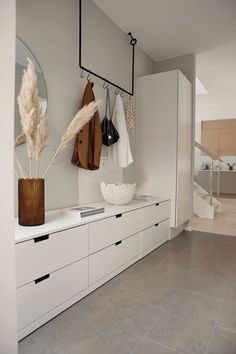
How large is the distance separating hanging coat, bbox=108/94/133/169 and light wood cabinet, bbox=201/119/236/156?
5.55 meters

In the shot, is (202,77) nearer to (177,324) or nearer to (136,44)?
(136,44)

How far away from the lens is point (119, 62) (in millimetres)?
2736

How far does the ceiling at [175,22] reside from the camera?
7.55 ft

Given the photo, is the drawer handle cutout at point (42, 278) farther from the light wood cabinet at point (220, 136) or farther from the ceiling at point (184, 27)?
the light wood cabinet at point (220, 136)

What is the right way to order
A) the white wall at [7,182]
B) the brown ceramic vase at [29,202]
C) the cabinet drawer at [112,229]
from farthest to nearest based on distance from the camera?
the cabinet drawer at [112,229], the brown ceramic vase at [29,202], the white wall at [7,182]

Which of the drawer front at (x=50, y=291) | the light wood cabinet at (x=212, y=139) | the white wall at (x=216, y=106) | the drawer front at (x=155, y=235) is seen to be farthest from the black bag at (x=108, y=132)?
the light wood cabinet at (x=212, y=139)

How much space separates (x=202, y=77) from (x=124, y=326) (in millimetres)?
4142

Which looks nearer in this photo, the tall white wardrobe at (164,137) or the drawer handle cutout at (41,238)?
the drawer handle cutout at (41,238)

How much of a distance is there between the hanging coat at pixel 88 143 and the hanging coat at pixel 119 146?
388mm

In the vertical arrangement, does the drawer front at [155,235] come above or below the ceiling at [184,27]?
below

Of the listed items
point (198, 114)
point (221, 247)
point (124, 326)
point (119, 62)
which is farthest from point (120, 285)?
point (198, 114)

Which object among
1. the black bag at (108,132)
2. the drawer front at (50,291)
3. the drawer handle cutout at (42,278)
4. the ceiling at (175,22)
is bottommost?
the drawer front at (50,291)

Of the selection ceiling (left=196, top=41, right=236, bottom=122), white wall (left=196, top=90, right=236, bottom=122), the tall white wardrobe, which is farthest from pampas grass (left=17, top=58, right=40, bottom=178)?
white wall (left=196, top=90, right=236, bottom=122)

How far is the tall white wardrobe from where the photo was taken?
284 centimetres
